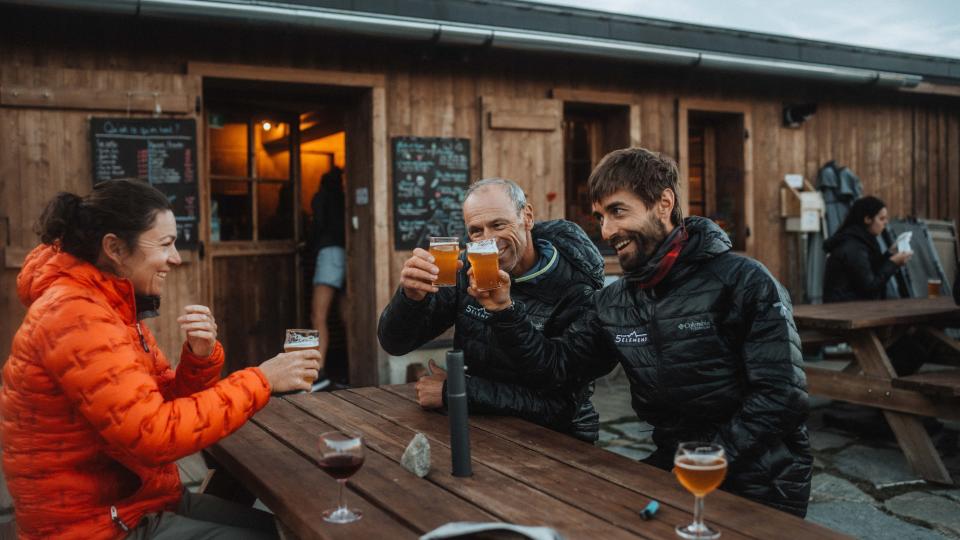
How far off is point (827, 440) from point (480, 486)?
4.14 m

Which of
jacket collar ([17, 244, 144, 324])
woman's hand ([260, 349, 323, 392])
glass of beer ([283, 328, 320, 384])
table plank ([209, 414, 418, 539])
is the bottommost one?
table plank ([209, 414, 418, 539])

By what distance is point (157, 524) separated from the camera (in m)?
2.13

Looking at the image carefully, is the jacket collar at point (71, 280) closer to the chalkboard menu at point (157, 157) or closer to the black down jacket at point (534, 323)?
the black down jacket at point (534, 323)

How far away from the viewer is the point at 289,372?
2.17m

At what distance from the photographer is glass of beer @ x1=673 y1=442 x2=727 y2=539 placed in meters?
1.61

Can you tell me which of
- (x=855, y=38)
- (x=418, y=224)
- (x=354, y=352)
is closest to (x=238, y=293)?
(x=354, y=352)

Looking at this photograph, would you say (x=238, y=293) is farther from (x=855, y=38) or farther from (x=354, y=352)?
(x=855, y=38)

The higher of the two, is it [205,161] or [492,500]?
[205,161]

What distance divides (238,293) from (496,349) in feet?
15.3

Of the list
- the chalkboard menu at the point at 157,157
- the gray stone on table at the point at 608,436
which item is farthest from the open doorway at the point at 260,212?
the gray stone on table at the point at 608,436

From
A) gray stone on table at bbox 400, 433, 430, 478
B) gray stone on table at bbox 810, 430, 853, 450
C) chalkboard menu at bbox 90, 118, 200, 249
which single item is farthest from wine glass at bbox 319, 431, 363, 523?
chalkboard menu at bbox 90, 118, 200, 249

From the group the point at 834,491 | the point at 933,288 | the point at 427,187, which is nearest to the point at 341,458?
the point at 834,491

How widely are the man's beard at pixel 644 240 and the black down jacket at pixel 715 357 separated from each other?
2.8 inches

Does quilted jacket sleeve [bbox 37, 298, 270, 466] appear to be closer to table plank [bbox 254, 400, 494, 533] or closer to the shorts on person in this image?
table plank [bbox 254, 400, 494, 533]
